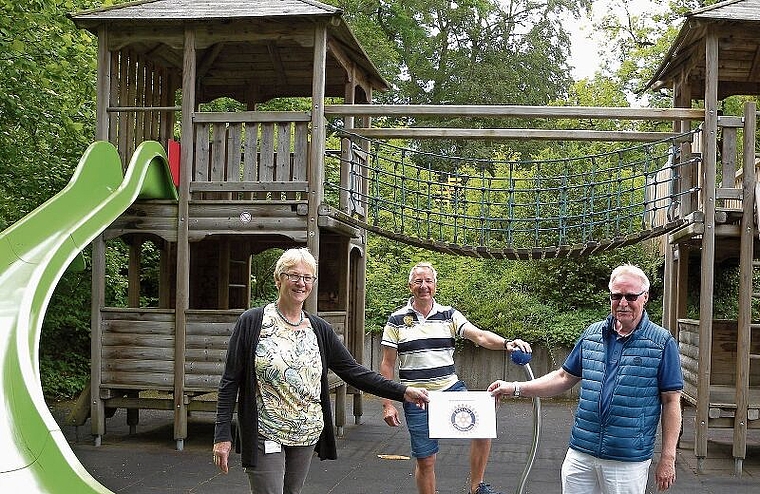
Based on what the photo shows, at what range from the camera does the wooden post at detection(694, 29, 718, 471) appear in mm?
9852

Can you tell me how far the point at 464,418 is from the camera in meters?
5.85

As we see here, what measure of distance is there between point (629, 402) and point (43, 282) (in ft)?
15.0

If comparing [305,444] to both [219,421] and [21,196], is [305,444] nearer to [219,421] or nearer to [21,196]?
[219,421]

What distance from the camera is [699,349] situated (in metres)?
10.1

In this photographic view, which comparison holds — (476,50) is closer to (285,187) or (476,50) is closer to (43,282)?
(285,187)

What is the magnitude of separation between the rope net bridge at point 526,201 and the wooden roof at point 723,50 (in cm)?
100

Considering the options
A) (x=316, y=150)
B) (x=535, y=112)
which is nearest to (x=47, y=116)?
(x=316, y=150)

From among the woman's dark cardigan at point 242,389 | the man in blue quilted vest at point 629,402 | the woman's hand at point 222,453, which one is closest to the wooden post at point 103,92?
the woman's dark cardigan at point 242,389

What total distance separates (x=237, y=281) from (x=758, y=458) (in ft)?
23.6

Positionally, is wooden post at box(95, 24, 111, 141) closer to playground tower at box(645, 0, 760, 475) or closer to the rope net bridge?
the rope net bridge

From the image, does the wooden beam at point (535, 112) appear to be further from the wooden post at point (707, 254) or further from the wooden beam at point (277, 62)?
the wooden beam at point (277, 62)

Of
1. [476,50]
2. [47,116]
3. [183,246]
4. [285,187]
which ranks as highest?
[476,50]

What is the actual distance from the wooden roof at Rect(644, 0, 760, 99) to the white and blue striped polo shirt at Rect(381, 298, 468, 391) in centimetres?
476

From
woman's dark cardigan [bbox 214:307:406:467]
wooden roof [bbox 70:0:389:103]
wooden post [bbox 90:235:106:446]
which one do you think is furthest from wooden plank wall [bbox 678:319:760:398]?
woman's dark cardigan [bbox 214:307:406:467]
